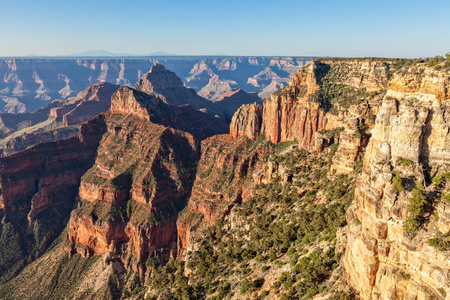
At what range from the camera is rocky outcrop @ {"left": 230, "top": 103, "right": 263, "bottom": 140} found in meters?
134

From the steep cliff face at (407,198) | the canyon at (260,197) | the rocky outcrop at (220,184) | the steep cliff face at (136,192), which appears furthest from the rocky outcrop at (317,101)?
the steep cliff face at (407,198)

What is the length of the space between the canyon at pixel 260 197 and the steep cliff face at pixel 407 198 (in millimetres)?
120

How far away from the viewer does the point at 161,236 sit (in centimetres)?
12338

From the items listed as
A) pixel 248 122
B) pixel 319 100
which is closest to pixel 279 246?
pixel 319 100

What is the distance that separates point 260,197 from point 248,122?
65.2 meters

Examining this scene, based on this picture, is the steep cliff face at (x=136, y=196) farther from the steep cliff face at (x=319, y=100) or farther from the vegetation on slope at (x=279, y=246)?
the vegetation on slope at (x=279, y=246)

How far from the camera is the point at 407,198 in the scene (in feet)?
88.0

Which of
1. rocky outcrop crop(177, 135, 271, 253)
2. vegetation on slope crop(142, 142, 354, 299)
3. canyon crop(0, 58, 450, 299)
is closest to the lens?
canyon crop(0, 58, 450, 299)

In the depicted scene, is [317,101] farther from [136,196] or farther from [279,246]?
[136,196]

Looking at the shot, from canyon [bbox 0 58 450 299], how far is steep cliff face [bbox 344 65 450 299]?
12 cm

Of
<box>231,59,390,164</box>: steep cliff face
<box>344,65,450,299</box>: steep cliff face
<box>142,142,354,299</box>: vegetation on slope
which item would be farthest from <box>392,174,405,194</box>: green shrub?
<box>231,59,390,164</box>: steep cliff face

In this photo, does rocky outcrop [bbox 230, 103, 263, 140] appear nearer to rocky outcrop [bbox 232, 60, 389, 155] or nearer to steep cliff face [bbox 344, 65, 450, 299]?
rocky outcrop [bbox 232, 60, 389, 155]

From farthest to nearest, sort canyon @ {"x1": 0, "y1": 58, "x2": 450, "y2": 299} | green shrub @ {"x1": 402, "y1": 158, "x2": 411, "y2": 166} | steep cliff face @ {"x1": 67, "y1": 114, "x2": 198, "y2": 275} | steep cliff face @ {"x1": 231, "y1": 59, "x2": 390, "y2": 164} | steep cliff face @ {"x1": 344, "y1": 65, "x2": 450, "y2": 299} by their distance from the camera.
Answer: steep cliff face @ {"x1": 67, "y1": 114, "x2": 198, "y2": 275} → steep cliff face @ {"x1": 231, "y1": 59, "x2": 390, "y2": 164} → green shrub @ {"x1": 402, "y1": 158, "x2": 411, "y2": 166} → canyon @ {"x1": 0, "y1": 58, "x2": 450, "y2": 299} → steep cliff face @ {"x1": 344, "y1": 65, "x2": 450, "y2": 299}

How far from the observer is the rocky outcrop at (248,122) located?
134 meters
